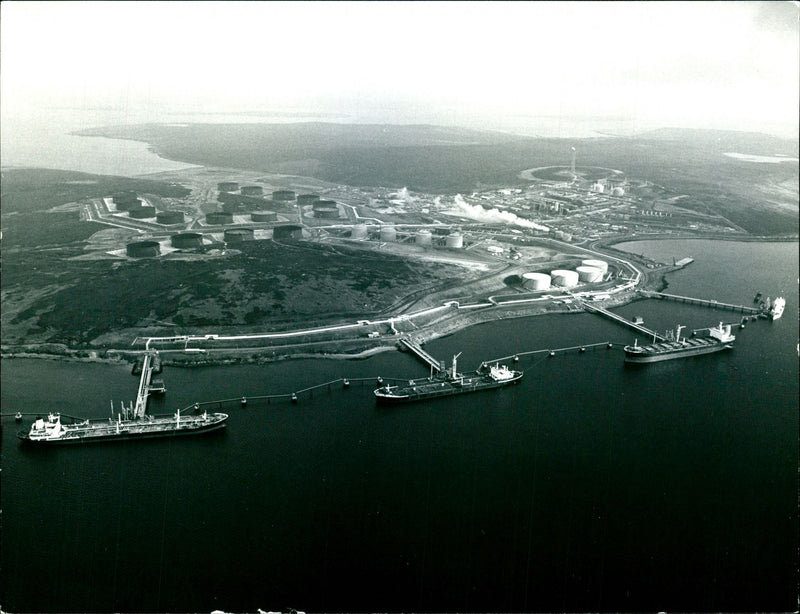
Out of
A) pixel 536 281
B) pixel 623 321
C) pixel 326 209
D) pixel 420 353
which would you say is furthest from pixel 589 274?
pixel 326 209

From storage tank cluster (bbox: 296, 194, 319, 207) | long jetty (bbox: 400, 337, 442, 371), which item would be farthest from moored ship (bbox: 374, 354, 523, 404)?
storage tank cluster (bbox: 296, 194, 319, 207)

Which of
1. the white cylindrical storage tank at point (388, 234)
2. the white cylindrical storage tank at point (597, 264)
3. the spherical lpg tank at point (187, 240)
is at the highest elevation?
the white cylindrical storage tank at point (388, 234)

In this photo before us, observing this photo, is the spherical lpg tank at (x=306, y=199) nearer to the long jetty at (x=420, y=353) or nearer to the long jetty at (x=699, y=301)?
the long jetty at (x=699, y=301)

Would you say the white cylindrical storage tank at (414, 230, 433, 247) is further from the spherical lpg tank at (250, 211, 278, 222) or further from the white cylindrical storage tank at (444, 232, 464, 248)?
the spherical lpg tank at (250, 211, 278, 222)

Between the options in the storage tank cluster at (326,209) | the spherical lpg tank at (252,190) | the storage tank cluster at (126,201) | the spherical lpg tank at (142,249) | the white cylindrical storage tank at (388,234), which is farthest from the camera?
the spherical lpg tank at (252,190)

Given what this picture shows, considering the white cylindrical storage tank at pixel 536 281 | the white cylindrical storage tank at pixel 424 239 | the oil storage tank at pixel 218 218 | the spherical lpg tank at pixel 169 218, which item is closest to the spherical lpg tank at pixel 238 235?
the oil storage tank at pixel 218 218

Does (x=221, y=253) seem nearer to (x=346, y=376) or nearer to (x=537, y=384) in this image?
(x=346, y=376)
